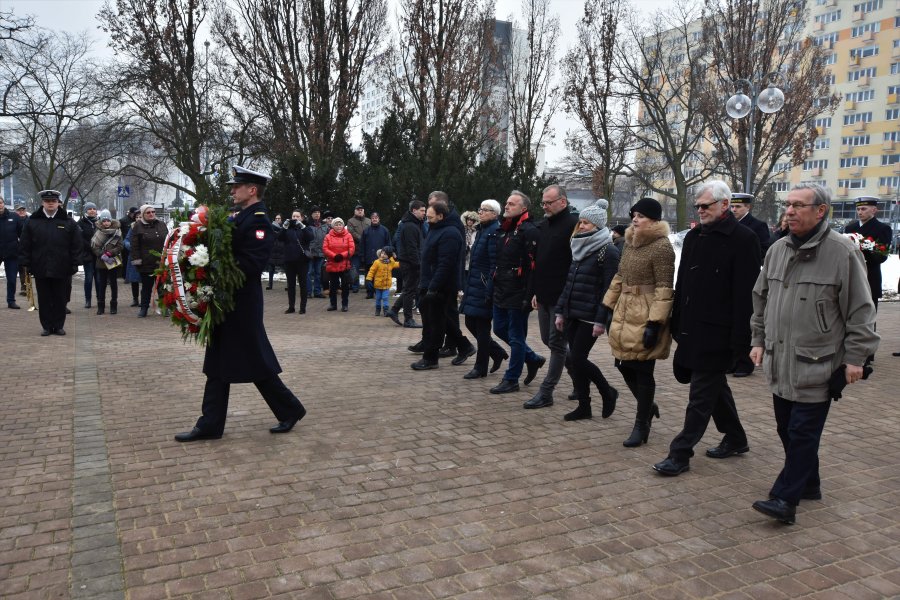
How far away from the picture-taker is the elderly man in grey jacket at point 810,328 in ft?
13.5

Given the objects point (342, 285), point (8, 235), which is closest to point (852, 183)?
point (342, 285)

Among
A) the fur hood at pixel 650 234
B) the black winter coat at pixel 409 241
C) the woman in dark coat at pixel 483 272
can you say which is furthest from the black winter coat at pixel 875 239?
the black winter coat at pixel 409 241

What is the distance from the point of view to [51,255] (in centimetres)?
1083

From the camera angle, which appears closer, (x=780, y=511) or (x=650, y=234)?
(x=780, y=511)

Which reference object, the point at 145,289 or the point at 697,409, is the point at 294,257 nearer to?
the point at 145,289

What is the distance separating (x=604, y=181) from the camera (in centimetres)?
3528

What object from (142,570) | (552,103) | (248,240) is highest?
(552,103)

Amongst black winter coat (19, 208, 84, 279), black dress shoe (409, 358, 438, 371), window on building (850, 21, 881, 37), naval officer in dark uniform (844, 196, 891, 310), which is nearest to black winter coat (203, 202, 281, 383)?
black dress shoe (409, 358, 438, 371)

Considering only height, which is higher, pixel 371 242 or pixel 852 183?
pixel 852 183

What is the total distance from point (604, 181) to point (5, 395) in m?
31.1

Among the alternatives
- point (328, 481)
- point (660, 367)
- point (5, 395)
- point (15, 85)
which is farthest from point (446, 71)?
point (328, 481)

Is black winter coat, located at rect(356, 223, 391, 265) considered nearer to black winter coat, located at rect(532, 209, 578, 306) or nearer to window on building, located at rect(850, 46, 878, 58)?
black winter coat, located at rect(532, 209, 578, 306)

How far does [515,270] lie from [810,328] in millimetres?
3434

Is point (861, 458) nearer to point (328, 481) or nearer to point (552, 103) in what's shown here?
point (328, 481)
